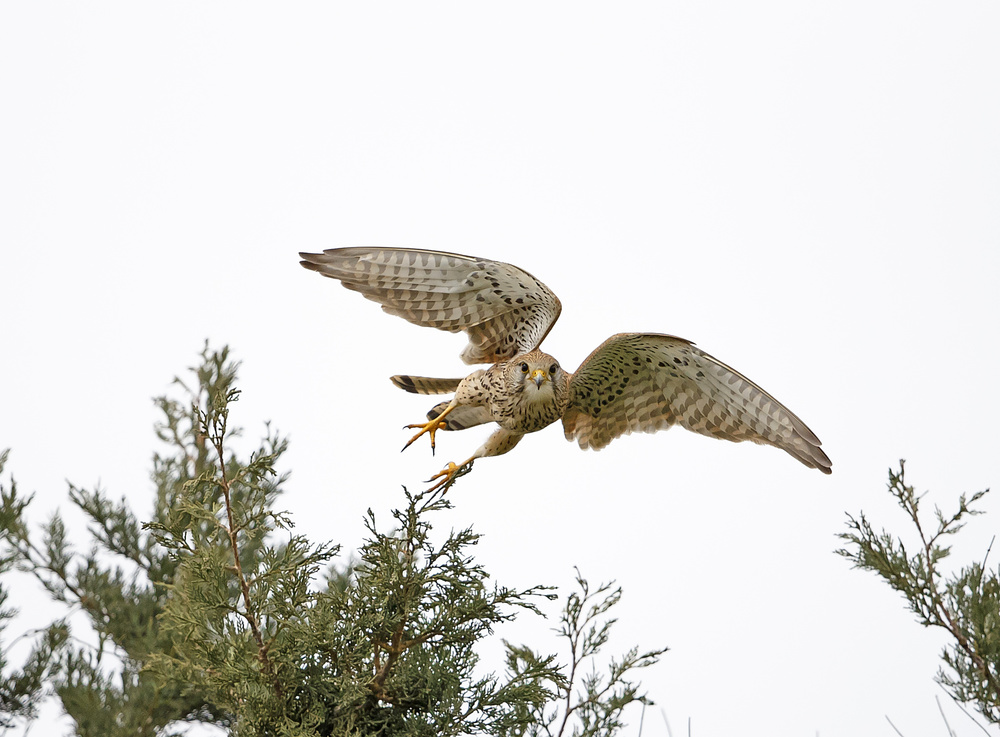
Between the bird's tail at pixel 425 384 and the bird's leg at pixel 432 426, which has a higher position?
the bird's tail at pixel 425 384

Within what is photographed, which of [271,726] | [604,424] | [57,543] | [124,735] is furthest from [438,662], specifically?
[57,543]

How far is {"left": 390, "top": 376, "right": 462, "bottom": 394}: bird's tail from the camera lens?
15.2ft

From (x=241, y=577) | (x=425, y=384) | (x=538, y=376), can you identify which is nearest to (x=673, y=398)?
(x=538, y=376)

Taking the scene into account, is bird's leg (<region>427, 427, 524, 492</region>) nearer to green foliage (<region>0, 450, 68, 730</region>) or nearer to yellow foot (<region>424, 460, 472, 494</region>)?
yellow foot (<region>424, 460, 472, 494</region>)

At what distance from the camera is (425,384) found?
15.3ft

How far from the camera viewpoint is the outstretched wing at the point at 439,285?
4.17 metres

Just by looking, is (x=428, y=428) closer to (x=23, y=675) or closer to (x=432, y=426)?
(x=432, y=426)

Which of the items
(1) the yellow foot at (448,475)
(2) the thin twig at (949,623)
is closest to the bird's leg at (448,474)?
(1) the yellow foot at (448,475)

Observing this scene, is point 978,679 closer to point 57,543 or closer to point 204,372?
point 204,372

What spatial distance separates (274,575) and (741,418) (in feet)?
7.15

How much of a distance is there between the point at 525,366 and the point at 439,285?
21.8 inches

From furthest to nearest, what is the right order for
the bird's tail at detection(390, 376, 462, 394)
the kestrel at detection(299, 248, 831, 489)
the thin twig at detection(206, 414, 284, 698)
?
the bird's tail at detection(390, 376, 462, 394)
the kestrel at detection(299, 248, 831, 489)
the thin twig at detection(206, 414, 284, 698)

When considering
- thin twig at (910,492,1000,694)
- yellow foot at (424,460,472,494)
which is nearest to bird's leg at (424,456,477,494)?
yellow foot at (424,460,472,494)

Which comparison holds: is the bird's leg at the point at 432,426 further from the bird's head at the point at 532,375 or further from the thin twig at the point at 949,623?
the thin twig at the point at 949,623
